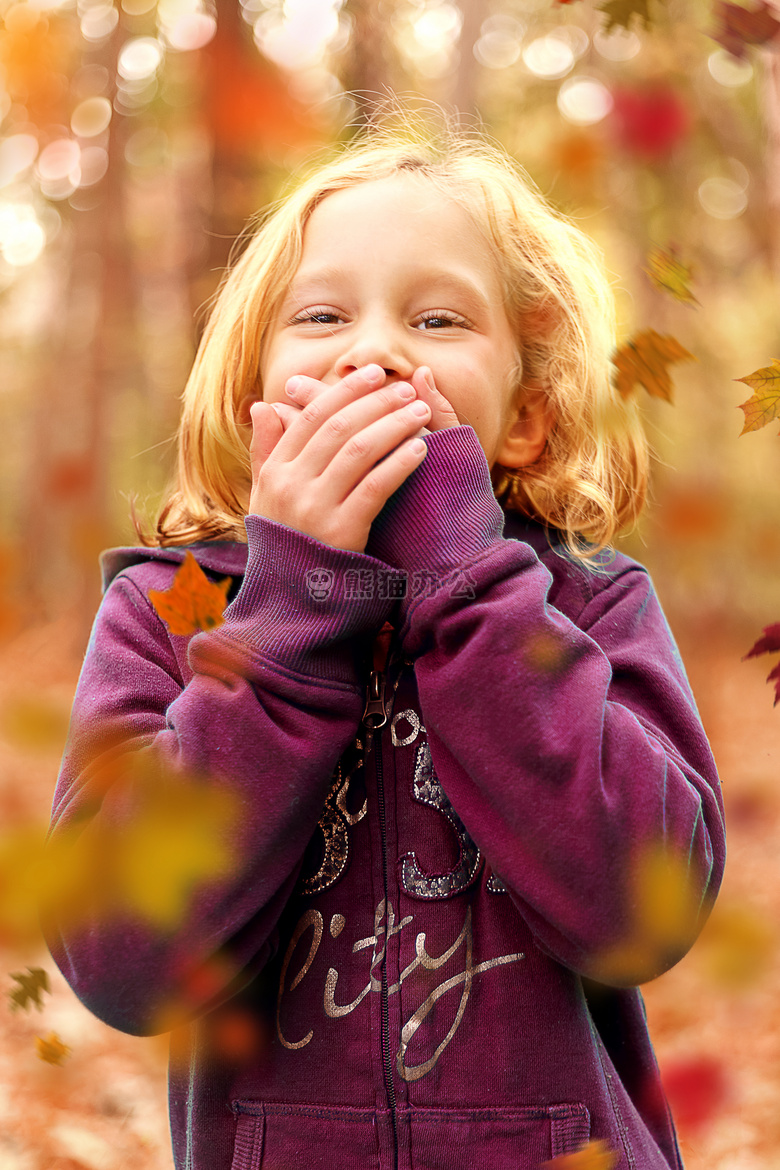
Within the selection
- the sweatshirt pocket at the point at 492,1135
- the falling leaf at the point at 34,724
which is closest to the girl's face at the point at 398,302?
the falling leaf at the point at 34,724

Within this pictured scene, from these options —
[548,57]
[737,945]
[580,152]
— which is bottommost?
[737,945]

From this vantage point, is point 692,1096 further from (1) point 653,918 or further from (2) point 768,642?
(2) point 768,642

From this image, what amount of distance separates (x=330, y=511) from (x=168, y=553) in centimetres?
40

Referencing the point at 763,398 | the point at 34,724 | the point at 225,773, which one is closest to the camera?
the point at 34,724

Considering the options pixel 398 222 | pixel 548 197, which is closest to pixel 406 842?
pixel 398 222

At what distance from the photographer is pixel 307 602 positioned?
1.17 metres

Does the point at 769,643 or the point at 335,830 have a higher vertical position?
the point at 769,643

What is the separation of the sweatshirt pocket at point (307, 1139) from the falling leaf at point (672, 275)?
3.61 feet

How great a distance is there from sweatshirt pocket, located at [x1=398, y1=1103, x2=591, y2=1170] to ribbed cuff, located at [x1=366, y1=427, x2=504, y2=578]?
734 mm

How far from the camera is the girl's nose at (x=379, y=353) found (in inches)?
52.4

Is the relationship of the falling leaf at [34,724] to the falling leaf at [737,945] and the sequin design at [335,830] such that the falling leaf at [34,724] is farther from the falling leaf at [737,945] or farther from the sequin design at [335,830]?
the falling leaf at [737,945]

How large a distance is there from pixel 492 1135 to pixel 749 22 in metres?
1.36

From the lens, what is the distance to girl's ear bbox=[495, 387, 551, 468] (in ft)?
5.36

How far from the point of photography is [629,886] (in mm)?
1073
